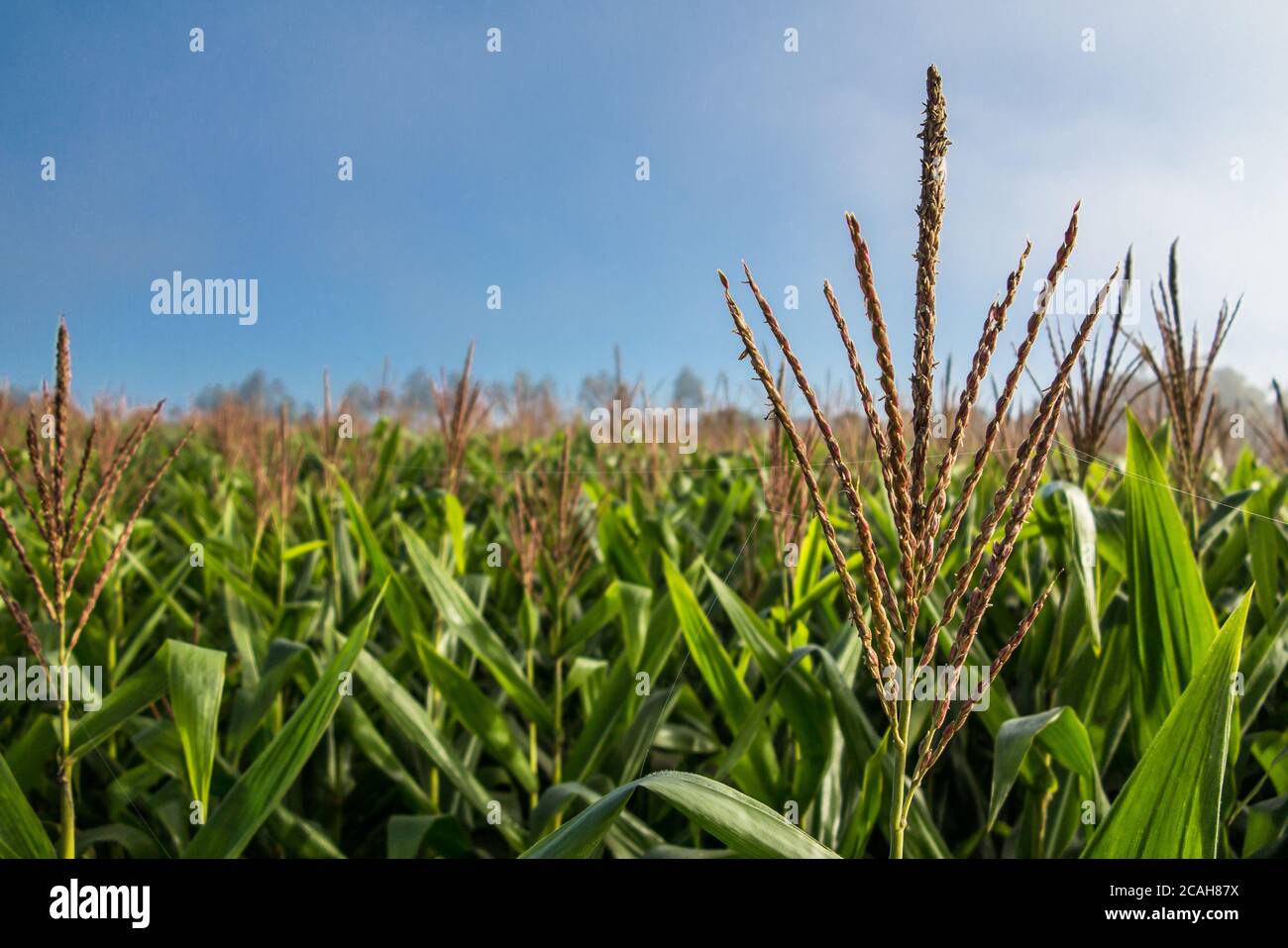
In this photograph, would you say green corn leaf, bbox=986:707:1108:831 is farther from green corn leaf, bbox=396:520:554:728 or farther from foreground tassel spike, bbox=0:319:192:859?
foreground tassel spike, bbox=0:319:192:859

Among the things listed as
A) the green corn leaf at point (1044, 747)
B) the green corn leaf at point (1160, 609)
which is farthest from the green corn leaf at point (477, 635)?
the green corn leaf at point (1160, 609)

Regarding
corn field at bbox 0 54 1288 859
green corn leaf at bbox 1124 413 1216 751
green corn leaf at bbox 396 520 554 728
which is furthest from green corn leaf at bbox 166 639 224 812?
green corn leaf at bbox 1124 413 1216 751

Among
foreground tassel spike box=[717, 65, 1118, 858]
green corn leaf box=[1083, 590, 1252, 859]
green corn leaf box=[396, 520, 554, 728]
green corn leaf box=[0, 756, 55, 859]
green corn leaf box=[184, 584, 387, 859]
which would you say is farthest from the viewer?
green corn leaf box=[396, 520, 554, 728]

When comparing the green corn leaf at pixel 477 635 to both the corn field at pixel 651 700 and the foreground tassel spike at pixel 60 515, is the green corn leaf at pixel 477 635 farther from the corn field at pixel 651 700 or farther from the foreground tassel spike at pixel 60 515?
the foreground tassel spike at pixel 60 515

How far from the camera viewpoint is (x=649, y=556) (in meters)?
3.01

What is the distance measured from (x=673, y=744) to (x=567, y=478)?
0.76 meters

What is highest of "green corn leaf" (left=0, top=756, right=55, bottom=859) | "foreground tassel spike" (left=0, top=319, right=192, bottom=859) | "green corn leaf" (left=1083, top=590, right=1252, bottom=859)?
"foreground tassel spike" (left=0, top=319, right=192, bottom=859)

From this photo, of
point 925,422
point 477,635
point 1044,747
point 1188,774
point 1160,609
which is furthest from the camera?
point 477,635

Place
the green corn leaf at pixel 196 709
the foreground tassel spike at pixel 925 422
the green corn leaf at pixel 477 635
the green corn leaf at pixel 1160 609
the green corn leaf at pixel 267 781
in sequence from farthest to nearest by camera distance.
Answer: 1. the green corn leaf at pixel 477 635
2. the green corn leaf at pixel 196 709
3. the green corn leaf at pixel 1160 609
4. the green corn leaf at pixel 267 781
5. the foreground tassel spike at pixel 925 422

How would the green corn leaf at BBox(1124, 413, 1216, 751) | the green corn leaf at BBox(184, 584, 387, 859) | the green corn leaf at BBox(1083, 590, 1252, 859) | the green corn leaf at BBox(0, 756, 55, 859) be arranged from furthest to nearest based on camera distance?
1. the green corn leaf at BBox(1124, 413, 1216, 751)
2. the green corn leaf at BBox(184, 584, 387, 859)
3. the green corn leaf at BBox(0, 756, 55, 859)
4. the green corn leaf at BBox(1083, 590, 1252, 859)

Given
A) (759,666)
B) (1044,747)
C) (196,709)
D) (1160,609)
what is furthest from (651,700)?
(1160,609)

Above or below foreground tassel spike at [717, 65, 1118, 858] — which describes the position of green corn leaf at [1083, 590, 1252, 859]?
below

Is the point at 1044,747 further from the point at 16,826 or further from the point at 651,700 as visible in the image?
the point at 16,826
